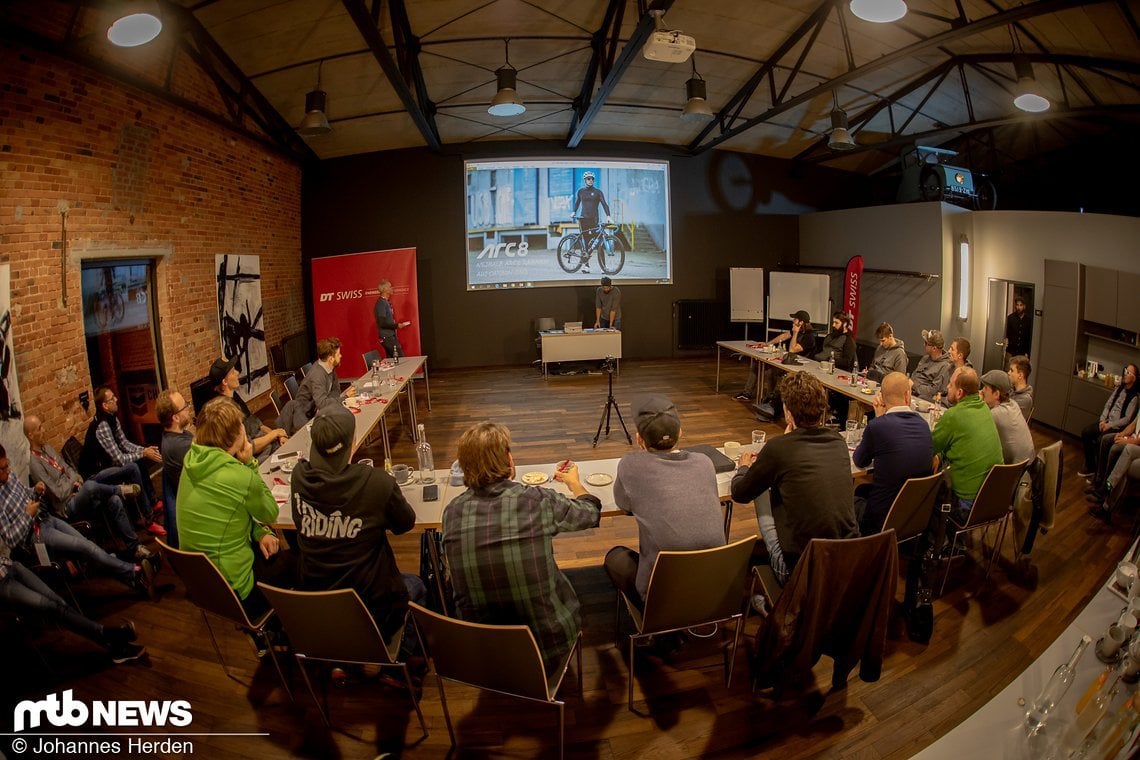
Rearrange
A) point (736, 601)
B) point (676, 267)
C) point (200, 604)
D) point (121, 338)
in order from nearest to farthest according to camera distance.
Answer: point (736, 601) → point (200, 604) → point (121, 338) → point (676, 267)

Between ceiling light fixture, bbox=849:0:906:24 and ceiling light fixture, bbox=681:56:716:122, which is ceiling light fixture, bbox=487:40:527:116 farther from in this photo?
ceiling light fixture, bbox=849:0:906:24

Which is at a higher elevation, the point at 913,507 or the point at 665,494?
the point at 665,494

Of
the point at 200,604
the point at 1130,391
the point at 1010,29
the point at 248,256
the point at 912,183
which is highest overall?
the point at 1010,29

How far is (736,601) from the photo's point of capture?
95.1 inches

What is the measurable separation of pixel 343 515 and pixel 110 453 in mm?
2899

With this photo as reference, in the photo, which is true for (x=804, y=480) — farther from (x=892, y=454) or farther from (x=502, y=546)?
(x=502, y=546)

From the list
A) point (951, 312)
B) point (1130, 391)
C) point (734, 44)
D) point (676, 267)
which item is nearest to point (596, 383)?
point (676, 267)

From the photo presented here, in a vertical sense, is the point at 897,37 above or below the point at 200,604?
above

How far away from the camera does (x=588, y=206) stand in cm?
953

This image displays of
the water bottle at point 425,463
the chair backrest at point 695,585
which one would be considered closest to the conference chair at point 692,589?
the chair backrest at point 695,585

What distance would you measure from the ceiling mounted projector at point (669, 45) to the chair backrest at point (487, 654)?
184 inches

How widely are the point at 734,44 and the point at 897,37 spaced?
1.66m

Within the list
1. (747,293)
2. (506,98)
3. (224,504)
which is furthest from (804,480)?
(747,293)

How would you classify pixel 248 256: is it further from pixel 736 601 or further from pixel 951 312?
pixel 951 312
